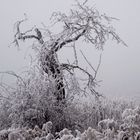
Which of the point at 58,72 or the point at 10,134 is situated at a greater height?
the point at 58,72

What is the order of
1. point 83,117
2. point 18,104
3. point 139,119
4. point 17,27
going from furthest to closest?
point 17,27, point 83,117, point 18,104, point 139,119

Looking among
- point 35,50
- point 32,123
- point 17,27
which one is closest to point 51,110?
point 32,123

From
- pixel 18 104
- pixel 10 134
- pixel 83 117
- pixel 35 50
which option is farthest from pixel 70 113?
pixel 10 134

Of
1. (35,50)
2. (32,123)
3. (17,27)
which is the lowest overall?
(32,123)

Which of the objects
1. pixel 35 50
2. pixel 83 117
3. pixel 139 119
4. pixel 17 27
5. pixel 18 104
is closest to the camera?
pixel 139 119

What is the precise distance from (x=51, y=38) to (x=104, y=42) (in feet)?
5.24

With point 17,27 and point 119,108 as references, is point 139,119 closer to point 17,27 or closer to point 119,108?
point 119,108

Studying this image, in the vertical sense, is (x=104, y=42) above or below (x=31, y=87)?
above

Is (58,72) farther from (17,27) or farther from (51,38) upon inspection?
(17,27)

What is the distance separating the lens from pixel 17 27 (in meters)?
11.9

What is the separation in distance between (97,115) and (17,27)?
12.6 ft

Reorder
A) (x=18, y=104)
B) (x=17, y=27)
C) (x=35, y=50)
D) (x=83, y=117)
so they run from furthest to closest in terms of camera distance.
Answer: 1. (x=17, y=27)
2. (x=35, y=50)
3. (x=83, y=117)
4. (x=18, y=104)

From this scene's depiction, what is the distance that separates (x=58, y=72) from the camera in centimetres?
1073

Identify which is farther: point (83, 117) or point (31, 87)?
point (83, 117)
